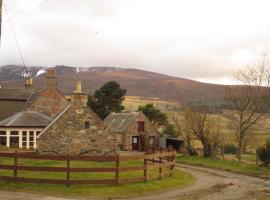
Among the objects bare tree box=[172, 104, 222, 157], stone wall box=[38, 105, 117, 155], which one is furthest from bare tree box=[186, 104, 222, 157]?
stone wall box=[38, 105, 117, 155]

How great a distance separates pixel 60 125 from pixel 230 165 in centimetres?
1383

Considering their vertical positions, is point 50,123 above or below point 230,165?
above

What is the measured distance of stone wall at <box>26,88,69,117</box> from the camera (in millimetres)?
48406

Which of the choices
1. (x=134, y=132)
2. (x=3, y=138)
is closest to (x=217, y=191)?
(x=3, y=138)

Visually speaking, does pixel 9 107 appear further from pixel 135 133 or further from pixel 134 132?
pixel 135 133

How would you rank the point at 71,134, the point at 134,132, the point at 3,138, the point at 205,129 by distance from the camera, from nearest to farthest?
1. the point at 71,134
2. the point at 3,138
3. the point at 205,129
4. the point at 134,132

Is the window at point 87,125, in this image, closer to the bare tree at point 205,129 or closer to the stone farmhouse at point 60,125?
the stone farmhouse at point 60,125

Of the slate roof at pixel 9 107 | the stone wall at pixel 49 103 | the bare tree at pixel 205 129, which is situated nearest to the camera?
the bare tree at pixel 205 129

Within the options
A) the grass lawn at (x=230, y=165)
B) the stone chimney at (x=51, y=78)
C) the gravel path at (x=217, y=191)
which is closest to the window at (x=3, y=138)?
the stone chimney at (x=51, y=78)

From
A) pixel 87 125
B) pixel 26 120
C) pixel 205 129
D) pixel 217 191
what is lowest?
pixel 217 191

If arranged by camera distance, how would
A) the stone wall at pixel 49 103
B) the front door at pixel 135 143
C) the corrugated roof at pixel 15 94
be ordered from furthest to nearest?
the front door at pixel 135 143
the corrugated roof at pixel 15 94
the stone wall at pixel 49 103

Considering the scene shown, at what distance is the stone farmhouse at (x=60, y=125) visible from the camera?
1403 inches

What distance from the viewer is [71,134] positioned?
117 feet

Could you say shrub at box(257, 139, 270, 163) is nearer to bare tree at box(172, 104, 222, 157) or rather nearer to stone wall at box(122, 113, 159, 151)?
bare tree at box(172, 104, 222, 157)
